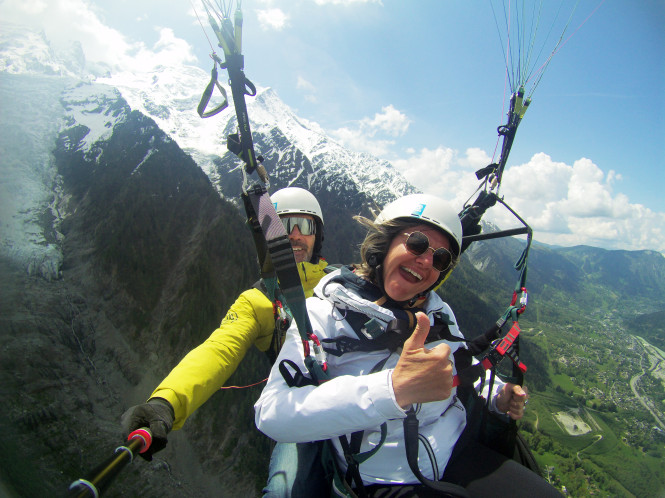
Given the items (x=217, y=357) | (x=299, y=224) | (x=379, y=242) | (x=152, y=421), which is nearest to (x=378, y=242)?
(x=379, y=242)

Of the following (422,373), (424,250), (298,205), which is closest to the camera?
(422,373)

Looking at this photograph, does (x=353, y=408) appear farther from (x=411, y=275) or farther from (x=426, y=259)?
(x=426, y=259)

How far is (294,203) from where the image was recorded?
636 cm

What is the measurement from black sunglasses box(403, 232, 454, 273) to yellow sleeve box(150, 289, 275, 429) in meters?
2.34

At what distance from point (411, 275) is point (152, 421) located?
283 centimetres

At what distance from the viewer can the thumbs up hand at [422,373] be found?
1.95 metres

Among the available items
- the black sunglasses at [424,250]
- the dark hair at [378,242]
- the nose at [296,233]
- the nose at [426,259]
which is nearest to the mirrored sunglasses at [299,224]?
the nose at [296,233]

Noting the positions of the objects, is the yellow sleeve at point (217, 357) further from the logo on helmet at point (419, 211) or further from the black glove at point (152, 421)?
the logo on helmet at point (419, 211)

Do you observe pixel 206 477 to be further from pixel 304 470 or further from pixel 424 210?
pixel 424 210

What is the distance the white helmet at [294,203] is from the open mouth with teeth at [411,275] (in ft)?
11.8

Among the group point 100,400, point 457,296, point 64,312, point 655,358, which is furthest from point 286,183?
point 655,358

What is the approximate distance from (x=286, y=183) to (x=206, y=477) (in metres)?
128

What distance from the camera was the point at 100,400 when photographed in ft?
105

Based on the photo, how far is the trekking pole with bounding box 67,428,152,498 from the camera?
1.51m
